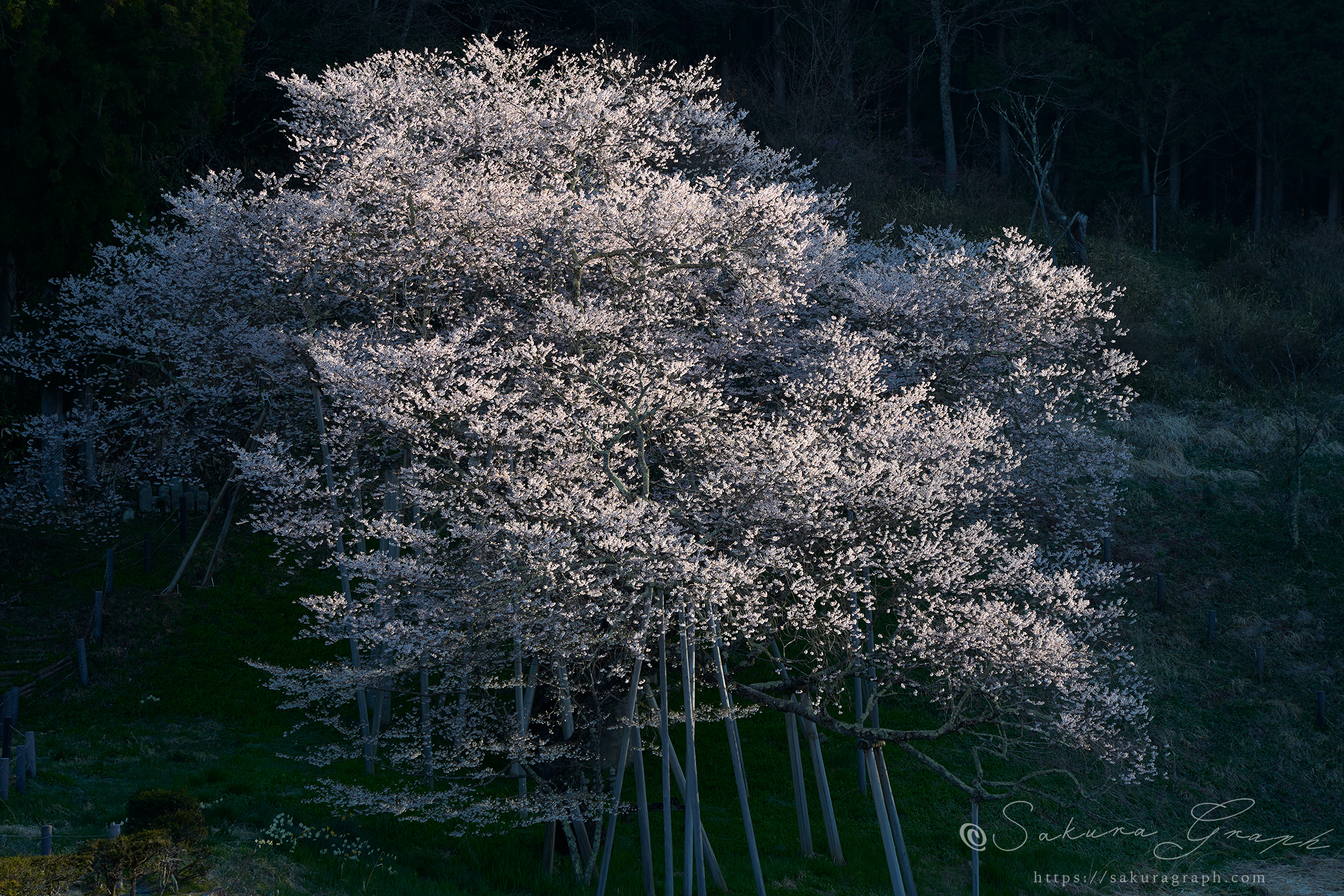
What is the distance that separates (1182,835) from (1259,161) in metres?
30.3

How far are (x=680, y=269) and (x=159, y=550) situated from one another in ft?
42.5

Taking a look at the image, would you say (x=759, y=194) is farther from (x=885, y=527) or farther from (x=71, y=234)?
(x=71, y=234)

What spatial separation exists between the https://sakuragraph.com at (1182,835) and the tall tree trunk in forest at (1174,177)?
1120 inches

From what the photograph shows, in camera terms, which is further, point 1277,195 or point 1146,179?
point 1146,179

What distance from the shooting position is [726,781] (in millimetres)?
16297

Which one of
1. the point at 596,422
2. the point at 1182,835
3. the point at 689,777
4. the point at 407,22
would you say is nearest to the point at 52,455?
the point at 407,22

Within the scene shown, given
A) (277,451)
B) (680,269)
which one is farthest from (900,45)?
(277,451)

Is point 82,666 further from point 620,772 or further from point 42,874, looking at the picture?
point 620,772

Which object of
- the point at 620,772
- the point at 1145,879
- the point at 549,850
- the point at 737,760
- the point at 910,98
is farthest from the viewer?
the point at 910,98

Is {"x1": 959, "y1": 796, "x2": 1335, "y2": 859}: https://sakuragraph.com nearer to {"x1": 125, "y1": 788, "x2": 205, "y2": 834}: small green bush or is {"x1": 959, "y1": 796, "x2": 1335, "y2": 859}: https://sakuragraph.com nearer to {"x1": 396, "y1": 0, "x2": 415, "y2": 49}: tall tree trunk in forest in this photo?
{"x1": 125, "y1": 788, "x2": 205, "y2": 834}: small green bush

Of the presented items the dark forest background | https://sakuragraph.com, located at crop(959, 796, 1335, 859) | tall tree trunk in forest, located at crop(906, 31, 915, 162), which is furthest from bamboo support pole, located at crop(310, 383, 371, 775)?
tall tree trunk in forest, located at crop(906, 31, 915, 162)

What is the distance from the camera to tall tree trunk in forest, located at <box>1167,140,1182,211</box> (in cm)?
3878

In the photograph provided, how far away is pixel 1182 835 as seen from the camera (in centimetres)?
1506

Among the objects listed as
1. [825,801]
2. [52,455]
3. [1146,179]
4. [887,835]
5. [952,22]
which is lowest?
[887,835]
